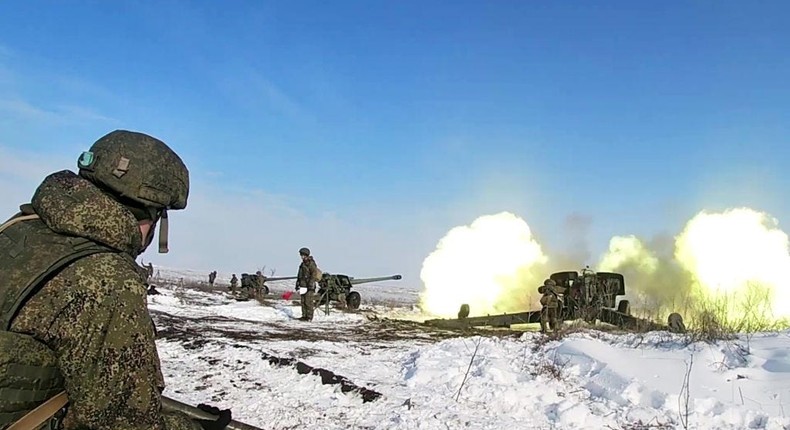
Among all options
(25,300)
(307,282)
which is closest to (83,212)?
(25,300)

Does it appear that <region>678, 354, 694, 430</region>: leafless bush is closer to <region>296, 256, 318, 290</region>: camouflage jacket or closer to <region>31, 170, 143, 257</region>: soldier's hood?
<region>31, 170, 143, 257</region>: soldier's hood

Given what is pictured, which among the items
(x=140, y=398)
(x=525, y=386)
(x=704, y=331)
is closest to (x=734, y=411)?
(x=525, y=386)

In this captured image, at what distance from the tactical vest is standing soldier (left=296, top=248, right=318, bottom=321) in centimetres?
1463

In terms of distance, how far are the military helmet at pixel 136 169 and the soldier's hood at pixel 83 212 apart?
0.07 m

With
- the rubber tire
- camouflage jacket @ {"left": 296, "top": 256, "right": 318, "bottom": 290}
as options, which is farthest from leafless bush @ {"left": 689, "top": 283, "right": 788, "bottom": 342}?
camouflage jacket @ {"left": 296, "top": 256, "right": 318, "bottom": 290}

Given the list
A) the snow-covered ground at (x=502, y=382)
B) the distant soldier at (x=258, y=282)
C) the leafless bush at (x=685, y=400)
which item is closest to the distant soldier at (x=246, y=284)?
the distant soldier at (x=258, y=282)

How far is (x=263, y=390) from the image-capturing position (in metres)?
7.51

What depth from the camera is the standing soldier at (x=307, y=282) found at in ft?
54.3

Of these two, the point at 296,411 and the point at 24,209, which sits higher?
the point at 24,209

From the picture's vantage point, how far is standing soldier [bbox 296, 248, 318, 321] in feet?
54.3

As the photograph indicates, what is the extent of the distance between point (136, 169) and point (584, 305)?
51.0 feet

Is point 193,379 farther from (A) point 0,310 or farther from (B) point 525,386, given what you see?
(A) point 0,310

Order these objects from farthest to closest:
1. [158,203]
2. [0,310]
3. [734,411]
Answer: [734,411] → [158,203] → [0,310]

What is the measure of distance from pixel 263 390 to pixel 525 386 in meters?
3.25
